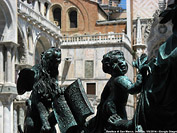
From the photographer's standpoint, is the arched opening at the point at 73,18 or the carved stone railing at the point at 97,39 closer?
the carved stone railing at the point at 97,39

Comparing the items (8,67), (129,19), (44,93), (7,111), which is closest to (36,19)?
(8,67)

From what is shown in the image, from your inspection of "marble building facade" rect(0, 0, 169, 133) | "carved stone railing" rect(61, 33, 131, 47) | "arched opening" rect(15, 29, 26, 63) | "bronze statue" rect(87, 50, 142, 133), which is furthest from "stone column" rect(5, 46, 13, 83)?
"bronze statue" rect(87, 50, 142, 133)

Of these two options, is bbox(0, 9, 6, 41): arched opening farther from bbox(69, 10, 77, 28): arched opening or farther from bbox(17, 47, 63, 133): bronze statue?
bbox(17, 47, 63, 133): bronze statue

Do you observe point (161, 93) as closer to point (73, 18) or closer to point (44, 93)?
point (44, 93)

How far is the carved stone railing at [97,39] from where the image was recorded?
34.5 meters

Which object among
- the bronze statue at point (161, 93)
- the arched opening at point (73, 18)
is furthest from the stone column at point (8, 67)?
the bronze statue at point (161, 93)

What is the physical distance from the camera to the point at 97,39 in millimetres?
34875

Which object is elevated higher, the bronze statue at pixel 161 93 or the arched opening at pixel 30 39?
the arched opening at pixel 30 39

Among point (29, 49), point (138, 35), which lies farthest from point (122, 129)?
point (138, 35)

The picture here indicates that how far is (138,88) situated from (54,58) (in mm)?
1496

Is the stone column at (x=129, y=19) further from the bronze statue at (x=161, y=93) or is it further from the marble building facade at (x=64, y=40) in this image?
the bronze statue at (x=161, y=93)

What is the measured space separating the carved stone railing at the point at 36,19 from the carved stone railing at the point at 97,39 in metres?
1.76

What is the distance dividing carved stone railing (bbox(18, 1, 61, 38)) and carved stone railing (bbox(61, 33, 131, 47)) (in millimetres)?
1761

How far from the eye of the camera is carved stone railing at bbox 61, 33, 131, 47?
3450cm
